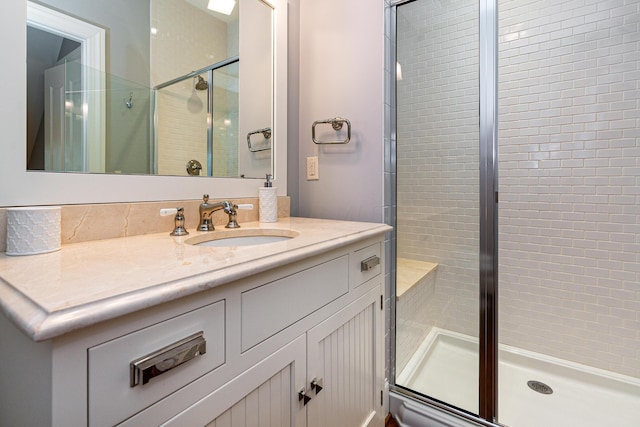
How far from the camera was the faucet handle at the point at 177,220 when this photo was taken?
96cm

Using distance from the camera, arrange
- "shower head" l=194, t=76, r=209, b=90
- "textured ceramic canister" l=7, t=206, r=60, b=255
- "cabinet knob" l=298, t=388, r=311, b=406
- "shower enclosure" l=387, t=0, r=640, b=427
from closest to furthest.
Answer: "textured ceramic canister" l=7, t=206, r=60, b=255
"cabinet knob" l=298, t=388, r=311, b=406
"shower head" l=194, t=76, r=209, b=90
"shower enclosure" l=387, t=0, r=640, b=427

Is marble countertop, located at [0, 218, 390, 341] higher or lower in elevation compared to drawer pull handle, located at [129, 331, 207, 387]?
higher

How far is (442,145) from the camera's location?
152 centimetres

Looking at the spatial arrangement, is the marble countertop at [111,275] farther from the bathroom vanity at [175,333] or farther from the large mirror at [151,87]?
the large mirror at [151,87]

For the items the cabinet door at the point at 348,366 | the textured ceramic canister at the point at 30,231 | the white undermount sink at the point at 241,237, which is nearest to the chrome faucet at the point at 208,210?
the white undermount sink at the point at 241,237

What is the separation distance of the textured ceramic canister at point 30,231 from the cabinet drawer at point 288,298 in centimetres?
47

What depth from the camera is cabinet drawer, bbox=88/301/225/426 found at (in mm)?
403

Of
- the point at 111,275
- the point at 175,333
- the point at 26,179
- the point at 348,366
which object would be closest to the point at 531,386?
the point at 348,366

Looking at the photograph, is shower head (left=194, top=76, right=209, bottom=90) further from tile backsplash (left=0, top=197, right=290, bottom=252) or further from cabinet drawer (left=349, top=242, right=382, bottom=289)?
cabinet drawer (left=349, top=242, right=382, bottom=289)

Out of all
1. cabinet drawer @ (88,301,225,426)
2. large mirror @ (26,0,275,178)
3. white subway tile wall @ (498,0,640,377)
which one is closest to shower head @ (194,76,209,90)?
large mirror @ (26,0,275,178)

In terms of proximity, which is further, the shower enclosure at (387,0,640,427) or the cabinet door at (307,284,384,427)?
the shower enclosure at (387,0,640,427)

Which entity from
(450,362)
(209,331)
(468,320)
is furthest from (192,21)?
(450,362)

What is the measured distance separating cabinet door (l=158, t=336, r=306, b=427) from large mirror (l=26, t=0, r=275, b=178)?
72 centimetres

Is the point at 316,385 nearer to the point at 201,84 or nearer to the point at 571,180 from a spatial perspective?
the point at 201,84
